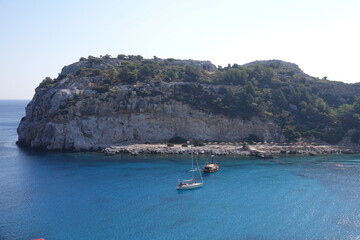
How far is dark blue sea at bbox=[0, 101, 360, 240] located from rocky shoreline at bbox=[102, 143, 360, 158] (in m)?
5.80

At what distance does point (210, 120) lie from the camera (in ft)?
249

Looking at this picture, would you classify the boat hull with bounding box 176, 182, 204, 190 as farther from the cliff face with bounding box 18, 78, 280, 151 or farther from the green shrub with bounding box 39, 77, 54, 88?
the green shrub with bounding box 39, 77, 54, 88

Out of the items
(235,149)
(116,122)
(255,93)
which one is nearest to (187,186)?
(235,149)

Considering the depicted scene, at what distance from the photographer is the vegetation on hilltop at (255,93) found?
77.2m

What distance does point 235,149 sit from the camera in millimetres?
67875

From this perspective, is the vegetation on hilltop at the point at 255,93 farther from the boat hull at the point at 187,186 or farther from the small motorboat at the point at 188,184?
the boat hull at the point at 187,186

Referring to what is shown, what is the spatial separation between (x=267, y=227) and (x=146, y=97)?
165 feet

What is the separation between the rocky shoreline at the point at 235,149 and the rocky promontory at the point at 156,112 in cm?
347

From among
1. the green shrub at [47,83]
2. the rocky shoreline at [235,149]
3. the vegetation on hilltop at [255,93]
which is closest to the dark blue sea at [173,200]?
the rocky shoreline at [235,149]

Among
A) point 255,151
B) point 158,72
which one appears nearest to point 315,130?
point 255,151

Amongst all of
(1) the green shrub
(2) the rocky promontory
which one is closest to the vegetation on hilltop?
(1) the green shrub

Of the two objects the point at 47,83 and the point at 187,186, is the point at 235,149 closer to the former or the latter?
the point at 187,186

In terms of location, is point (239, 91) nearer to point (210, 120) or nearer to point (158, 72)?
point (210, 120)

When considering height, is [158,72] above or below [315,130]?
above
